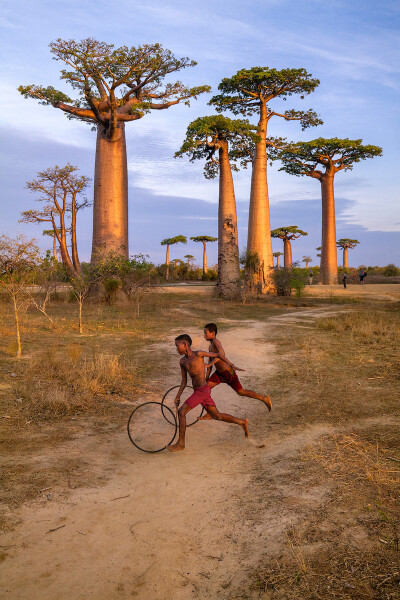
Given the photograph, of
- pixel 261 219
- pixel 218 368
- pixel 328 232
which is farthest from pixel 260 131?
pixel 218 368

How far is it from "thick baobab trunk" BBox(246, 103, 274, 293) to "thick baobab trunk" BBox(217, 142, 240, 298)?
1.66m

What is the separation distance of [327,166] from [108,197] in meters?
17.0

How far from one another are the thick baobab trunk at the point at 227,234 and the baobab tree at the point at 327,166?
7675mm

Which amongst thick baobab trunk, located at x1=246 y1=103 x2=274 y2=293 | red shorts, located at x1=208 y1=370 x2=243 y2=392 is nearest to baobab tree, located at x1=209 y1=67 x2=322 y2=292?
thick baobab trunk, located at x1=246 y1=103 x2=274 y2=293

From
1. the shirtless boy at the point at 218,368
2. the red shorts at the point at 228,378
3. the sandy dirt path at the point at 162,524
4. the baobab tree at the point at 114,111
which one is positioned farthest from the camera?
the baobab tree at the point at 114,111

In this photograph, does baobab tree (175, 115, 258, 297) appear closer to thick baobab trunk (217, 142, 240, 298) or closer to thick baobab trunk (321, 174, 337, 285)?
thick baobab trunk (217, 142, 240, 298)

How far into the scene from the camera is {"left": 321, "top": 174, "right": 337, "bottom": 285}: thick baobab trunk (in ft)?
96.1

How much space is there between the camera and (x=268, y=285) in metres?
22.0

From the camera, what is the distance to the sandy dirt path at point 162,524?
2643 millimetres

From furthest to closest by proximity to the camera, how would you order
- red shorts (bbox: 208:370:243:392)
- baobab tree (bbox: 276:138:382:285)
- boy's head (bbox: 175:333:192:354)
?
baobab tree (bbox: 276:138:382:285)
red shorts (bbox: 208:370:243:392)
boy's head (bbox: 175:333:192:354)

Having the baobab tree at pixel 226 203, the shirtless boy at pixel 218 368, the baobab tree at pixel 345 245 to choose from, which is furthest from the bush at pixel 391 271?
the shirtless boy at pixel 218 368

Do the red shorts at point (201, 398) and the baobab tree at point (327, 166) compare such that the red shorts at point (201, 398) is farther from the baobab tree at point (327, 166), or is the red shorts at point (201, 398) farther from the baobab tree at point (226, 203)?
the baobab tree at point (327, 166)

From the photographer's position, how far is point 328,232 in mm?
29750

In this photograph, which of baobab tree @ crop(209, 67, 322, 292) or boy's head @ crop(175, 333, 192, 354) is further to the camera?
baobab tree @ crop(209, 67, 322, 292)
